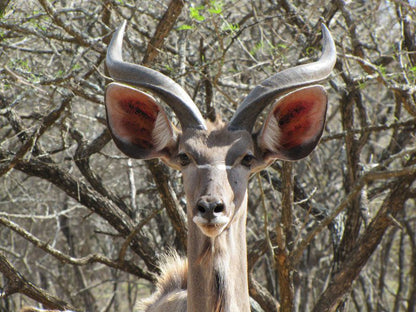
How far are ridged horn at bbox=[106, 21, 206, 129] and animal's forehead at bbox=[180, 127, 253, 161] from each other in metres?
0.06

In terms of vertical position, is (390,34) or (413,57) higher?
(390,34)

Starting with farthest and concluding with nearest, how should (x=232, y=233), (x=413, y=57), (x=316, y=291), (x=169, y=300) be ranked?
(x=316, y=291)
(x=413, y=57)
(x=169, y=300)
(x=232, y=233)

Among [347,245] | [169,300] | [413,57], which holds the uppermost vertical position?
[413,57]

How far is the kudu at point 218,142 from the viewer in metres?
3.12

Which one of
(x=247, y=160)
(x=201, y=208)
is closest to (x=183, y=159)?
(x=247, y=160)

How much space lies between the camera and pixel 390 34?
22.7ft

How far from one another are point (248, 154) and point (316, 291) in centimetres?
562

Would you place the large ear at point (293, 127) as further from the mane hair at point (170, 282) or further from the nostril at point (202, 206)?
the mane hair at point (170, 282)

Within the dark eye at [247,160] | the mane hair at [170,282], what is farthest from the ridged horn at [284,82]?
the mane hair at [170,282]

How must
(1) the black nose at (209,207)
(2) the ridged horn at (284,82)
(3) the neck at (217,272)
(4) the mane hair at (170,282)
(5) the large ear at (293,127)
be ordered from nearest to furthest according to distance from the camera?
(1) the black nose at (209,207) → (3) the neck at (217,272) → (2) the ridged horn at (284,82) → (5) the large ear at (293,127) → (4) the mane hair at (170,282)

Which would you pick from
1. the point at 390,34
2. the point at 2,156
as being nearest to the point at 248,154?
the point at 2,156

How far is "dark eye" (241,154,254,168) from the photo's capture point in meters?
3.28

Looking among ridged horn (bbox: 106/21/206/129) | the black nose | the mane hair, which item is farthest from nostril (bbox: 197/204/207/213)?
the mane hair

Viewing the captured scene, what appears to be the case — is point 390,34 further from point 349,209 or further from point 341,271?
point 341,271
